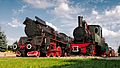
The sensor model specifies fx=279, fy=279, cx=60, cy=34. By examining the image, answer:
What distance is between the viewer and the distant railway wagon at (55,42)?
36.6m

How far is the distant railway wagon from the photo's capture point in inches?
1439

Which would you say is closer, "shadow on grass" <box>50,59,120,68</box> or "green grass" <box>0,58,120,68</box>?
Result: "green grass" <box>0,58,120,68</box>

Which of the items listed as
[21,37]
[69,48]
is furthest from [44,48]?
[69,48]

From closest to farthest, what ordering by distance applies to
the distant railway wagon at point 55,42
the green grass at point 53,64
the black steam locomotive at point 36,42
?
the green grass at point 53,64, the black steam locomotive at point 36,42, the distant railway wagon at point 55,42

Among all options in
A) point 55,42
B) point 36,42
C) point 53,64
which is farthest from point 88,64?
point 55,42

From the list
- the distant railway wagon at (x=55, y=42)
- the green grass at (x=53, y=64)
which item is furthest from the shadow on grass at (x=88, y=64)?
the distant railway wagon at (x=55, y=42)

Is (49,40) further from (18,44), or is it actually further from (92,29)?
(92,29)

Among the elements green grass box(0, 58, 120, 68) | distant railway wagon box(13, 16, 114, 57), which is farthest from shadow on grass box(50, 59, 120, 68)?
distant railway wagon box(13, 16, 114, 57)

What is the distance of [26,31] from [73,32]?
9.43m

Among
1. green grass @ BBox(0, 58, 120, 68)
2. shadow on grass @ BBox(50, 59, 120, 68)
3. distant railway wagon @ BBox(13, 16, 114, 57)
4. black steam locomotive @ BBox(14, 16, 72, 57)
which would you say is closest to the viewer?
green grass @ BBox(0, 58, 120, 68)

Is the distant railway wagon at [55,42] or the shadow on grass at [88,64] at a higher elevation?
the distant railway wagon at [55,42]

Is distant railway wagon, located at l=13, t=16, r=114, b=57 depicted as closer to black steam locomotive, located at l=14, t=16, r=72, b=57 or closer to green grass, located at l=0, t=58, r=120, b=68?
black steam locomotive, located at l=14, t=16, r=72, b=57

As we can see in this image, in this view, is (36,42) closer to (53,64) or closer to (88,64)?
(88,64)

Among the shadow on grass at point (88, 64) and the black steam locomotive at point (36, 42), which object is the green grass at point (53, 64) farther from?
the black steam locomotive at point (36, 42)
